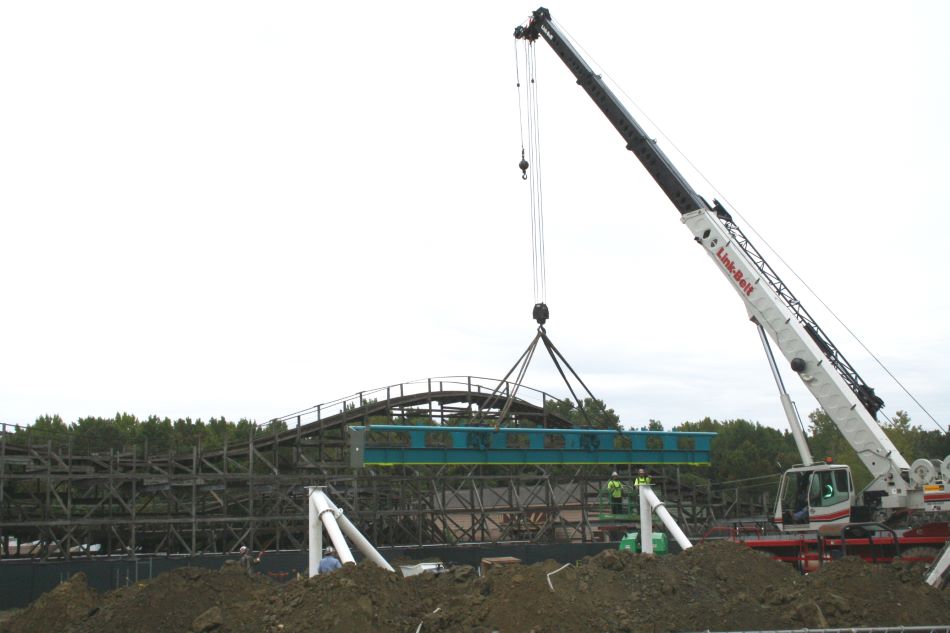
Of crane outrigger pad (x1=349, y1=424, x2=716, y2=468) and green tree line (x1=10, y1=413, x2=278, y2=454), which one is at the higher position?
green tree line (x1=10, y1=413, x2=278, y2=454)

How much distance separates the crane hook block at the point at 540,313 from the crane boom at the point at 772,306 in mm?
4388

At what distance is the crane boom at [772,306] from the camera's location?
1836cm

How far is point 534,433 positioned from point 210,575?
9635 millimetres

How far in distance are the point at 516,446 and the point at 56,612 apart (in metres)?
11.0

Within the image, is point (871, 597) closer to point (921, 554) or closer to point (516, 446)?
point (921, 554)

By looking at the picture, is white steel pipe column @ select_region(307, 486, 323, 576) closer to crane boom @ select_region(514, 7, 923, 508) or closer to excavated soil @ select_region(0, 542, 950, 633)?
excavated soil @ select_region(0, 542, 950, 633)

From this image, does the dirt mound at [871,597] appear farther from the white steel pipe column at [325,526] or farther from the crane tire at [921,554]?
the white steel pipe column at [325,526]

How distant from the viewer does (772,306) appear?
19797mm

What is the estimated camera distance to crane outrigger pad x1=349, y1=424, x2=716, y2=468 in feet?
62.2

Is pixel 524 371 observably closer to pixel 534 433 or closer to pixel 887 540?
pixel 534 433

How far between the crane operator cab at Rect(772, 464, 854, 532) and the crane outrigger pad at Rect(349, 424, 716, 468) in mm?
2891

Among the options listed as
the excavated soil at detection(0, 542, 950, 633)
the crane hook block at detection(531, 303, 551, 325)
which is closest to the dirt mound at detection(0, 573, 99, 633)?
the excavated soil at detection(0, 542, 950, 633)

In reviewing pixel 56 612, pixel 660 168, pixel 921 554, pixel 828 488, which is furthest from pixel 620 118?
pixel 56 612

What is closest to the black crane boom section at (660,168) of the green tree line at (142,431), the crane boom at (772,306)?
the crane boom at (772,306)
